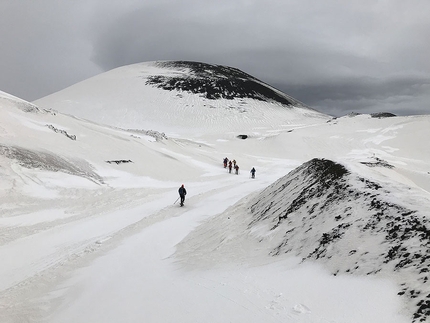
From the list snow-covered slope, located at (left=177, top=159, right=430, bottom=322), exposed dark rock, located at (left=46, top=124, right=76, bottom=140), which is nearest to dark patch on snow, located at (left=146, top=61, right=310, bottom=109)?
exposed dark rock, located at (left=46, top=124, right=76, bottom=140)

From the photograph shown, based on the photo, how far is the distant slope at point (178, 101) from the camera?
83613mm

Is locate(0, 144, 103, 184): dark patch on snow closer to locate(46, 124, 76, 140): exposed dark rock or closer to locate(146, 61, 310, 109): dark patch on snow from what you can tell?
locate(46, 124, 76, 140): exposed dark rock

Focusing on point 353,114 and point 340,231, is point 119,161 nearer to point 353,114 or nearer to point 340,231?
point 340,231

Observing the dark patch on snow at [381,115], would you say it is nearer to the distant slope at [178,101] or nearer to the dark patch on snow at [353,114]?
the dark patch on snow at [353,114]

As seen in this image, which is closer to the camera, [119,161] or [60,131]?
[119,161]

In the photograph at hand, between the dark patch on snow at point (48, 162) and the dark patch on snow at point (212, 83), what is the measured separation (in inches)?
3322

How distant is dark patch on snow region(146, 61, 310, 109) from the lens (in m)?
108

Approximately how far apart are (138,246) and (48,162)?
12.2 m

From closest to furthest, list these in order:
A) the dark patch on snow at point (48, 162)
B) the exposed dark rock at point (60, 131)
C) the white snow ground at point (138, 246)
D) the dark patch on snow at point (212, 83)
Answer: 1. the white snow ground at point (138, 246)
2. the dark patch on snow at point (48, 162)
3. the exposed dark rock at point (60, 131)
4. the dark patch on snow at point (212, 83)

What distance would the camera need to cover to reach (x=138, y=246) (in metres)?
10.1

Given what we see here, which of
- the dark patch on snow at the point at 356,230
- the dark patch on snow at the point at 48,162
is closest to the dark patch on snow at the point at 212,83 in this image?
the dark patch on snow at the point at 48,162

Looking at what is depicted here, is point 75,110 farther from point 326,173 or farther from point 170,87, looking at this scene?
point 326,173

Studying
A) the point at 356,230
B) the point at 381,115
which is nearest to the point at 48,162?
the point at 356,230

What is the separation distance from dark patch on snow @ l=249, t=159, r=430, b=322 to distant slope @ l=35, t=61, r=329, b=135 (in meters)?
65.7
